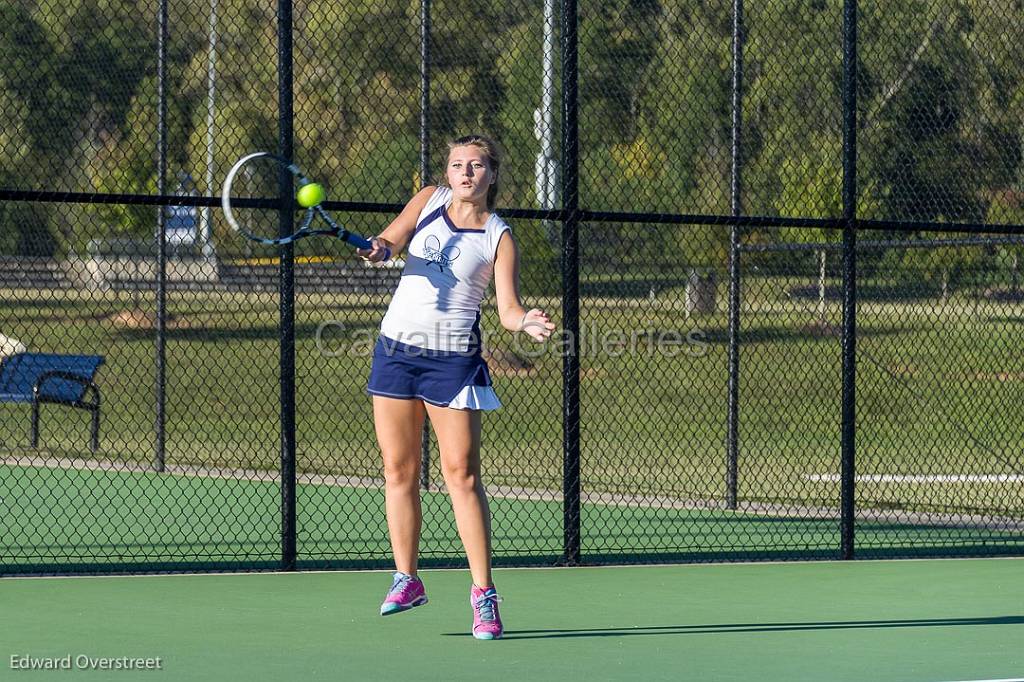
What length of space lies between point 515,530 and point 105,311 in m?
13.1

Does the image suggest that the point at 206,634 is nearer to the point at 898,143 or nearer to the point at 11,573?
the point at 11,573

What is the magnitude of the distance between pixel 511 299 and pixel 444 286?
27cm

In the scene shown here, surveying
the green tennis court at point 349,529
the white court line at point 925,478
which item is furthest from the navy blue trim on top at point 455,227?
the white court line at point 925,478

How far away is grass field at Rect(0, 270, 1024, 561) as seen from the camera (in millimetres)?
11750

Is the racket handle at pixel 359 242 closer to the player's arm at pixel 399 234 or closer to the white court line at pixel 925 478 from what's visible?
the player's arm at pixel 399 234

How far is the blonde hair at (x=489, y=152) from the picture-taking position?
619 cm

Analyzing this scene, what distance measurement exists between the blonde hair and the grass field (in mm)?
3707

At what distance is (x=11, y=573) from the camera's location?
752 centimetres

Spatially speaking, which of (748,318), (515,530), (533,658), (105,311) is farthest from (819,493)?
(105,311)

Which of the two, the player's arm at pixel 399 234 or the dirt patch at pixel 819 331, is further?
the dirt patch at pixel 819 331

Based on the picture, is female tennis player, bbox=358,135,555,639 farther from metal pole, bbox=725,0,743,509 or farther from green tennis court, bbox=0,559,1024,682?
metal pole, bbox=725,0,743,509

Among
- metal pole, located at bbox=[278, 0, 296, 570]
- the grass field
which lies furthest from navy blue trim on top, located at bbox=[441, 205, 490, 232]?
the grass field

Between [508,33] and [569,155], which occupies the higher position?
[508,33]

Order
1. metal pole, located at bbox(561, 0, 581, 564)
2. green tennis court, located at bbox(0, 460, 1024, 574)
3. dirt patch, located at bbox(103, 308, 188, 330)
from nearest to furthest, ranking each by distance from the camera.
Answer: metal pole, located at bbox(561, 0, 581, 564)
green tennis court, located at bbox(0, 460, 1024, 574)
dirt patch, located at bbox(103, 308, 188, 330)
